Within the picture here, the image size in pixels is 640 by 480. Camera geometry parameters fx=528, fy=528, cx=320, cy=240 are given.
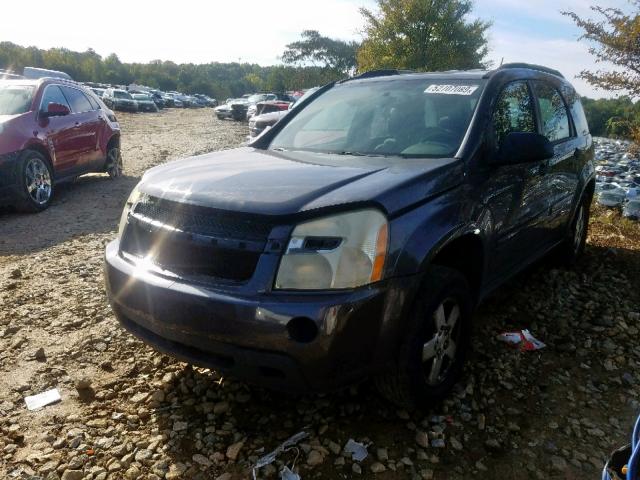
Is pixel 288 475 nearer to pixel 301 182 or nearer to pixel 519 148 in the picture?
pixel 301 182

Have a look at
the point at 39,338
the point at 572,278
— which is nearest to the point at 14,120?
the point at 39,338

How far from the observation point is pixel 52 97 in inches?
291

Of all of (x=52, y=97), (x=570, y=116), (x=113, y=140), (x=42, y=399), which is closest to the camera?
(x=42, y=399)

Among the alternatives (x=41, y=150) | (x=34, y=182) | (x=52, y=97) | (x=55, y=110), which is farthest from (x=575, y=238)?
(x=52, y=97)

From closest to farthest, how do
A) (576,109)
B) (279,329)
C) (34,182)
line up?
(279,329) < (576,109) < (34,182)

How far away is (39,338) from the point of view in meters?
3.42

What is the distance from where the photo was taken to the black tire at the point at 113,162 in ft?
29.4

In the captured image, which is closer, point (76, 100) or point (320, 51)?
point (76, 100)

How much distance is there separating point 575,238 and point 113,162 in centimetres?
735

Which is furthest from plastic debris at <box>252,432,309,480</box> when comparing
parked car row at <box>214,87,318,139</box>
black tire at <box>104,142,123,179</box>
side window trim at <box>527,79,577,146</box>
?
parked car row at <box>214,87,318,139</box>

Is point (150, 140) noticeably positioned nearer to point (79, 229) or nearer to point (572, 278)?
point (79, 229)

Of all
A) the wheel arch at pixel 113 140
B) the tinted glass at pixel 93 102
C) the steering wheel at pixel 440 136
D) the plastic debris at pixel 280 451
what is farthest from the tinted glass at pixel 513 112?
the wheel arch at pixel 113 140

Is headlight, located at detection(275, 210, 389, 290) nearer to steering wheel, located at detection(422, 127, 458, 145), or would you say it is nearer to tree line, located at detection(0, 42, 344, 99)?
steering wheel, located at detection(422, 127, 458, 145)

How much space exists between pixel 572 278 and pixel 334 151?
9.10 feet
